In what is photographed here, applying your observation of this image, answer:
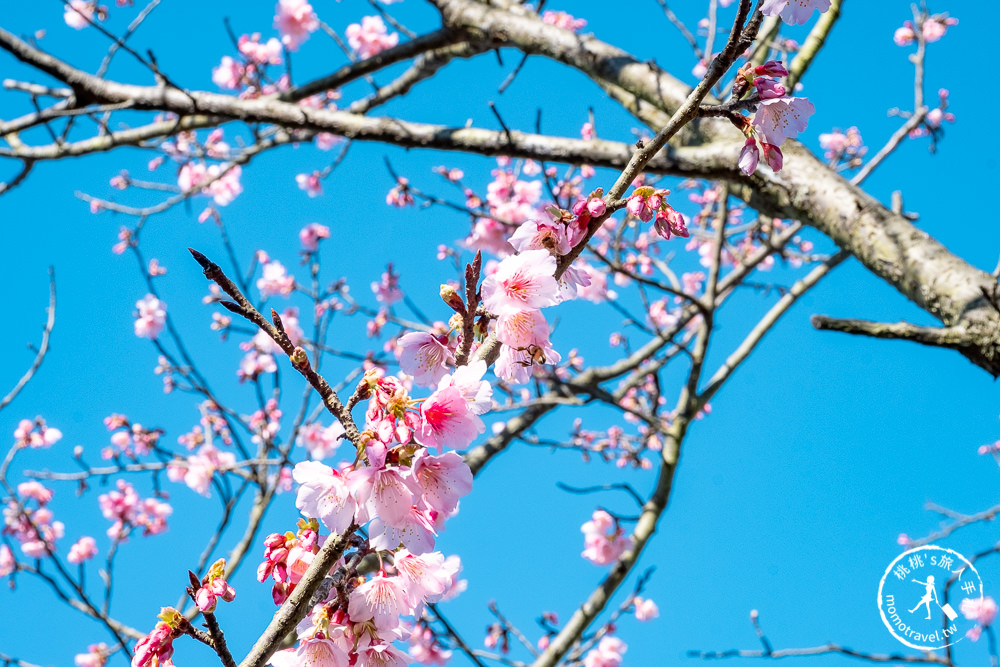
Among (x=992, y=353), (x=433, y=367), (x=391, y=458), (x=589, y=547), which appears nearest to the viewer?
(x=391, y=458)

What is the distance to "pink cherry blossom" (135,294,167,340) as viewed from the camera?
482cm

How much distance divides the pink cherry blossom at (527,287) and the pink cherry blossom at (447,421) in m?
0.17

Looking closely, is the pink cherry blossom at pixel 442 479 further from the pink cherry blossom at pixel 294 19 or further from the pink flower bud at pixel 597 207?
the pink cherry blossom at pixel 294 19

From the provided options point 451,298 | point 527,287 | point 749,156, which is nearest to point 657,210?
point 749,156

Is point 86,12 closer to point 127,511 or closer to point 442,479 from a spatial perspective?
point 127,511

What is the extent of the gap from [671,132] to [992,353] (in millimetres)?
1093

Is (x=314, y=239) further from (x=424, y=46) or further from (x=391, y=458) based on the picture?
(x=391, y=458)

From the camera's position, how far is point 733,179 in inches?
85.9

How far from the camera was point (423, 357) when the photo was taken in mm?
1147

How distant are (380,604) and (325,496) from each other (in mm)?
191

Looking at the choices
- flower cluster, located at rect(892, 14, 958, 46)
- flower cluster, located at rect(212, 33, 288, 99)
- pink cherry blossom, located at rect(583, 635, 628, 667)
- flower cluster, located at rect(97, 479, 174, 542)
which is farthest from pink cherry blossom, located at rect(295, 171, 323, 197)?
flower cluster, located at rect(892, 14, 958, 46)

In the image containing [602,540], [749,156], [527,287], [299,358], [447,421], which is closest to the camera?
[299,358]

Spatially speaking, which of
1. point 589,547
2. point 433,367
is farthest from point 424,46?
point 589,547

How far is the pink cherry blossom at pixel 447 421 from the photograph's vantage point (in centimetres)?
94
